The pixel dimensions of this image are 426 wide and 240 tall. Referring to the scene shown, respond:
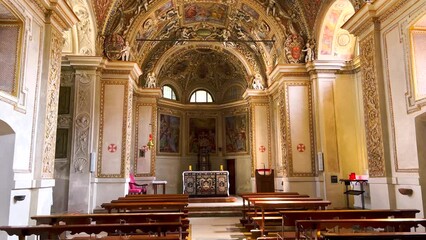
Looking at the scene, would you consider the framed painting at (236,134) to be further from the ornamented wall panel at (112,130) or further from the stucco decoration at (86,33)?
the stucco decoration at (86,33)

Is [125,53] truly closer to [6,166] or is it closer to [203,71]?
[6,166]

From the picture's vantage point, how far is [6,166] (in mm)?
6414

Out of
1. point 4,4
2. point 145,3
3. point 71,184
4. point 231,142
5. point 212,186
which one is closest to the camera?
point 4,4

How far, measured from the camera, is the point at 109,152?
40.5ft

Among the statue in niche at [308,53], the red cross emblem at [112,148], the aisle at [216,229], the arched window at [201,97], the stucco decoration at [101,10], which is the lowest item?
the aisle at [216,229]

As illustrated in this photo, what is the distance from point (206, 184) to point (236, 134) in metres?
5.10

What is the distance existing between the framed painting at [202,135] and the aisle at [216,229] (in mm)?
9303

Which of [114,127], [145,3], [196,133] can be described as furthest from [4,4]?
[196,133]

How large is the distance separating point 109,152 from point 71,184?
5.45ft

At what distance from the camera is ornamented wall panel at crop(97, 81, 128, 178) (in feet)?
40.2

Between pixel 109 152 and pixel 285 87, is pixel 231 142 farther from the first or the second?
pixel 109 152

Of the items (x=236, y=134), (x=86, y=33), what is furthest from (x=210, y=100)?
(x=86, y=33)

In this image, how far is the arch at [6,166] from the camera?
20.5 ft

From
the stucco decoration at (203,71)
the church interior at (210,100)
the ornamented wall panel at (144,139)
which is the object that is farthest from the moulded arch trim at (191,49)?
the ornamented wall panel at (144,139)
